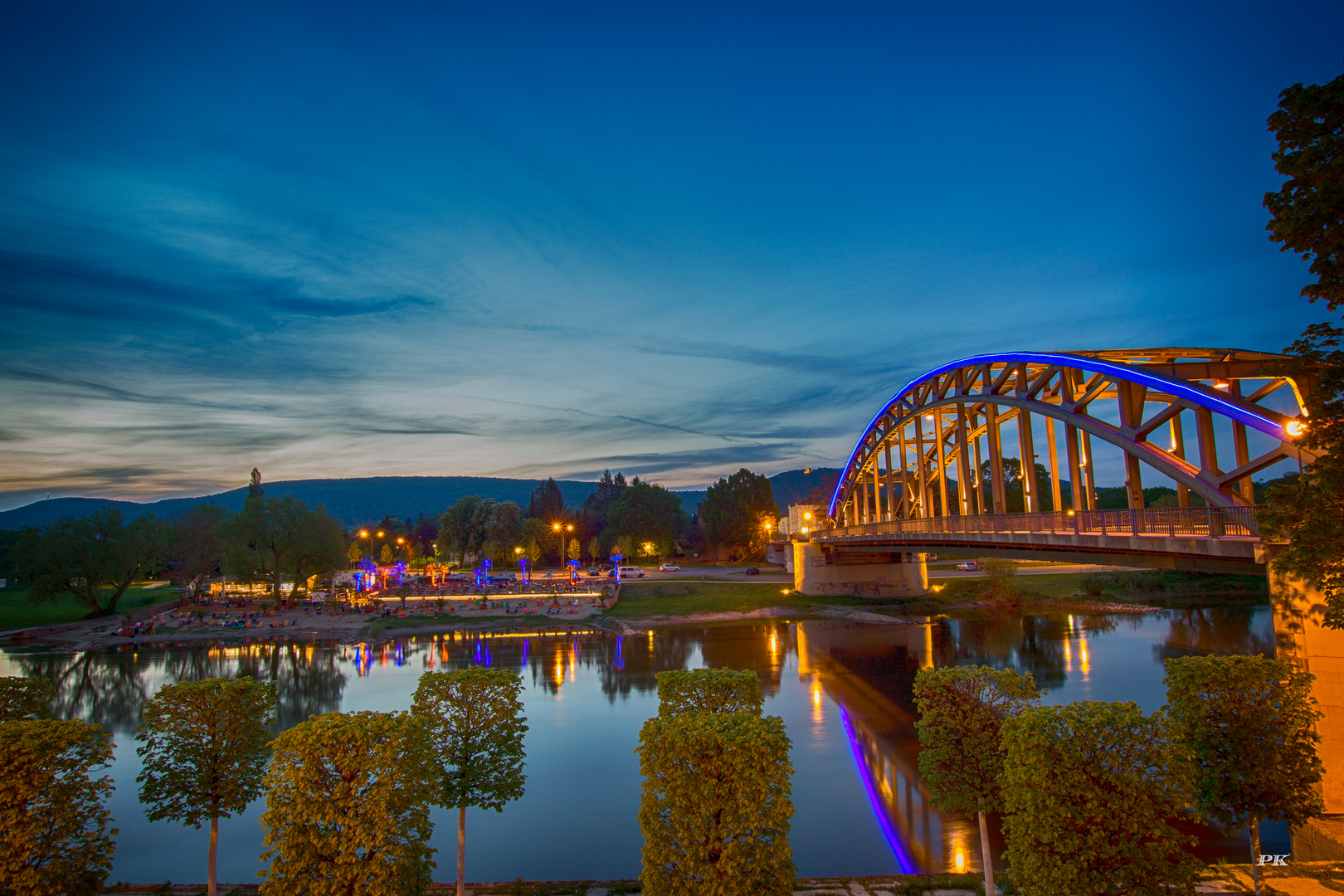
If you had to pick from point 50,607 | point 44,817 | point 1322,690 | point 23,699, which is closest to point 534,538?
point 50,607

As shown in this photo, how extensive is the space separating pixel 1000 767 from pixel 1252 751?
13.5 ft

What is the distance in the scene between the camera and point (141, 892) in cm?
1277

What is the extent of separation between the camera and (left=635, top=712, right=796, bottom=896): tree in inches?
381

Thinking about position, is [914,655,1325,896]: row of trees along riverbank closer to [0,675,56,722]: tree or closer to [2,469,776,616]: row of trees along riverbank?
[0,675,56,722]: tree

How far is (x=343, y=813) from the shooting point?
10109 mm

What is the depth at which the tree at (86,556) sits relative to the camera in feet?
180

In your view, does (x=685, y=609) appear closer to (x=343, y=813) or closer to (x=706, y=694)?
(x=706, y=694)

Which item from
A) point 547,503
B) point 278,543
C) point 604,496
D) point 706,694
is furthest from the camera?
point 604,496

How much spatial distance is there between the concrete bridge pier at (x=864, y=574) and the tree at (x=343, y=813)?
5251 centimetres

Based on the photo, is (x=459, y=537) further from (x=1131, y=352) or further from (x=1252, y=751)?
(x=1252, y=751)

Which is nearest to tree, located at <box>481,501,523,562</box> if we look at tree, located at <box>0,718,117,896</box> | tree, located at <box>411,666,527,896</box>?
tree, located at <box>411,666,527,896</box>

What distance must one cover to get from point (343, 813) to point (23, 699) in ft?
31.6

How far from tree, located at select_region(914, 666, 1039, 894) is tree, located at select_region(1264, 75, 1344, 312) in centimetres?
838

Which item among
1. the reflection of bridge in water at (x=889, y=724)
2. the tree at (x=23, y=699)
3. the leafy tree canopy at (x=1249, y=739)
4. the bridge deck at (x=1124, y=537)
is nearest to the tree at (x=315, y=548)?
the reflection of bridge in water at (x=889, y=724)
